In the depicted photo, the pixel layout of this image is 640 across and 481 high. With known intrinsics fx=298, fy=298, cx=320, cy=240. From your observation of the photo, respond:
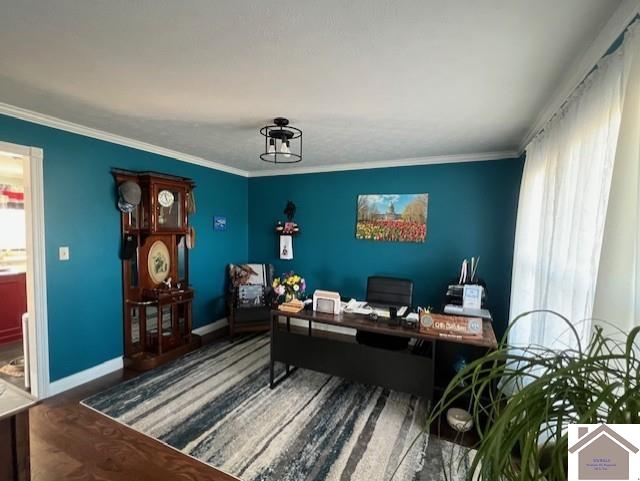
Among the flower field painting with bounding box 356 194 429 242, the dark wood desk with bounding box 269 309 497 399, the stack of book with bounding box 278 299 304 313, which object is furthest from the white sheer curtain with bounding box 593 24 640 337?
the flower field painting with bounding box 356 194 429 242

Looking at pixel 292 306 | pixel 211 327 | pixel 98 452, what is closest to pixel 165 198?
pixel 292 306

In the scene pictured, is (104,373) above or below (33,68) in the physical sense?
below

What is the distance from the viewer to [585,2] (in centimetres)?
113

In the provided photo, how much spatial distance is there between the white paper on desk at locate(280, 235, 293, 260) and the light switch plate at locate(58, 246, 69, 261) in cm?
250

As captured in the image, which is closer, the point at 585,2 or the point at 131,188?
the point at 585,2

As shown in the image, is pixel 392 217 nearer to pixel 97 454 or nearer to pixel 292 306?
pixel 292 306

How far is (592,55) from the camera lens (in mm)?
1405

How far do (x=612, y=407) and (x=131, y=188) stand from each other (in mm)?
3530

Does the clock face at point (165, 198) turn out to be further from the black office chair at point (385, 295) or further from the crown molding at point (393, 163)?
the black office chair at point (385, 295)

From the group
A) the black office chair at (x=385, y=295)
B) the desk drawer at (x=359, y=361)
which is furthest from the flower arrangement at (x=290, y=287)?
the black office chair at (x=385, y=295)

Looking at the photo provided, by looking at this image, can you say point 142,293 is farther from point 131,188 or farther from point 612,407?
point 612,407

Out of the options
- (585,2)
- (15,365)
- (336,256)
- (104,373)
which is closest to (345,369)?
(336,256)

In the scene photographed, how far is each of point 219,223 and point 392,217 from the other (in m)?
2.44

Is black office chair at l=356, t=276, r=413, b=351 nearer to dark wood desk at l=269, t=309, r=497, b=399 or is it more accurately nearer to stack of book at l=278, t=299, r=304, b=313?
dark wood desk at l=269, t=309, r=497, b=399
